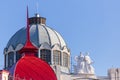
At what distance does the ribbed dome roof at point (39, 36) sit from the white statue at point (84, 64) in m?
3.71

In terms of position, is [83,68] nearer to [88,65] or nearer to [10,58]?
[88,65]

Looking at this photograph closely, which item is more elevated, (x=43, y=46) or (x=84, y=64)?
(x=43, y=46)

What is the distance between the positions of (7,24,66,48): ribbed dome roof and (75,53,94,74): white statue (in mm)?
3707

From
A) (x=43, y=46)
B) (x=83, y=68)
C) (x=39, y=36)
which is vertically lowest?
(x=83, y=68)

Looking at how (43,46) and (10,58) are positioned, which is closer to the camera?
(43,46)

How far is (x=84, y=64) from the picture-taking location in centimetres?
9331

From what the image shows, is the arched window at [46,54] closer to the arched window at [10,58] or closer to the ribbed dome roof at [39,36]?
the ribbed dome roof at [39,36]

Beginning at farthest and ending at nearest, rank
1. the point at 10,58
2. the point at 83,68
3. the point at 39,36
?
the point at 39,36, the point at 10,58, the point at 83,68

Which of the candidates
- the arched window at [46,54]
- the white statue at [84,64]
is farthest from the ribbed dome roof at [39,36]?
the white statue at [84,64]

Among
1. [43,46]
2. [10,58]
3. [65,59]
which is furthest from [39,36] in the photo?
[10,58]

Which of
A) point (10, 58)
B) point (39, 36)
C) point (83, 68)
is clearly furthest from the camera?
point (39, 36)

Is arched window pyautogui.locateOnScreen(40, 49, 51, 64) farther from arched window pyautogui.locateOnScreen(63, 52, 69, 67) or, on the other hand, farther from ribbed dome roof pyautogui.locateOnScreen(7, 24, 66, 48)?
arched window pyautogui.locateOnScreen(63, 52, 69, 67)

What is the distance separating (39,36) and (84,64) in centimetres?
748

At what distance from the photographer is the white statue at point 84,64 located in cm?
9281
